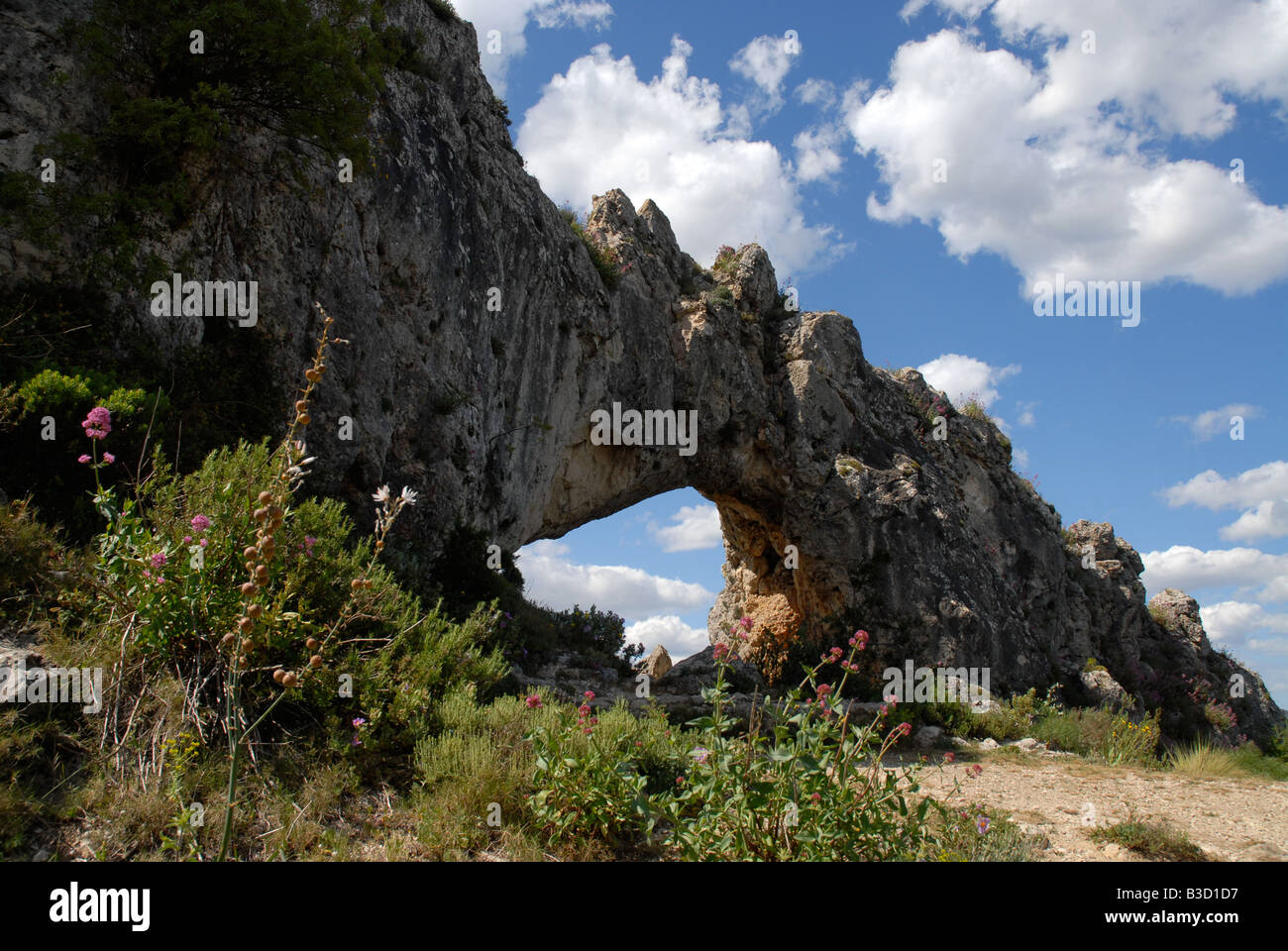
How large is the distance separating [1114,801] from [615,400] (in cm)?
1139

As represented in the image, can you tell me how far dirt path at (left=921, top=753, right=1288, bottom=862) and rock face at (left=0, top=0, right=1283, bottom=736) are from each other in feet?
24.9

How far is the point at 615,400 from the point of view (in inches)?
646

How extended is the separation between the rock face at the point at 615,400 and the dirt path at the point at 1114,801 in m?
7.58

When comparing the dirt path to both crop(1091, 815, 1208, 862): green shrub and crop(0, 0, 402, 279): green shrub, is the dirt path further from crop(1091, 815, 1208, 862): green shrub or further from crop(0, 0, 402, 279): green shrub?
crop(0, 0, 402, 279): green shrub

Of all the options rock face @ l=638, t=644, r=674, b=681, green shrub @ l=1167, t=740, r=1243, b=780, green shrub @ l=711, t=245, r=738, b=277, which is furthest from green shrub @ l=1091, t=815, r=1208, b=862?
green shrub @ l=711, t=245, r=738, b=277

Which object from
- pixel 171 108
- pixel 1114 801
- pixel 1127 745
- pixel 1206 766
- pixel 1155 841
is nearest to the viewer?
pixel 1155 841

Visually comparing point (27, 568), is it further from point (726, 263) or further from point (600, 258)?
point (726, 263)

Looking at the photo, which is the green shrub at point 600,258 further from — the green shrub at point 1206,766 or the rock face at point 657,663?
the green shrub at point 1206,766

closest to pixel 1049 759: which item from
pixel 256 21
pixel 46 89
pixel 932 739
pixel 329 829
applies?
pixel 932 739

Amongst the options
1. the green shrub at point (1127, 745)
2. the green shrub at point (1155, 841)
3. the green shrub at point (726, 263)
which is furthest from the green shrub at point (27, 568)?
the green shrub at point (726, 263)

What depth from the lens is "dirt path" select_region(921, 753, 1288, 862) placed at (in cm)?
606

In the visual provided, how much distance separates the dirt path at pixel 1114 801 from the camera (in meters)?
6.06

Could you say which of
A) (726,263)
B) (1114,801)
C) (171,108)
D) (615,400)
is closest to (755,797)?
(1114,801)

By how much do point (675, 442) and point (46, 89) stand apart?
41.6 feet
